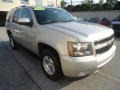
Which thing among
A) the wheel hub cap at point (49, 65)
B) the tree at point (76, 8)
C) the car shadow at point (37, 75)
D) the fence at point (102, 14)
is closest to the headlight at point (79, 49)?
the wheel hub cap at point (49, 65)

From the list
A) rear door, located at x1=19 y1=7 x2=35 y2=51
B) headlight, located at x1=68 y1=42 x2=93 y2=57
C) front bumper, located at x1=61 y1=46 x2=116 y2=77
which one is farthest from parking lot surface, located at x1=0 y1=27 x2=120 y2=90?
headlight, located at x1=68 y1=42 x2=93 y2=57

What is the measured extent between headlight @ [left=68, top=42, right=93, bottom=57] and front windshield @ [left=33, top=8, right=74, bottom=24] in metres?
1.51

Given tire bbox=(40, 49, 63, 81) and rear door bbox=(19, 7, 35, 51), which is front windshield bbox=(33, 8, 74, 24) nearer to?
rear door bbox=(19, 7, 35, 51)

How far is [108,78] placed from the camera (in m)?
4.60

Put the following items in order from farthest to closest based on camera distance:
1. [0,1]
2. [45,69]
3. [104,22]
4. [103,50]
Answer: [0,1] < [104,22] < [45,69] < [103,50]

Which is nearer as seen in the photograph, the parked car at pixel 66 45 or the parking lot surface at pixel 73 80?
the parked car at pixel 66 45

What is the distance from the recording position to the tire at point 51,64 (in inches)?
164

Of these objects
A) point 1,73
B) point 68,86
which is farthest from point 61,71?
point 1,73

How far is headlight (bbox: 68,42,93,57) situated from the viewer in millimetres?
3675

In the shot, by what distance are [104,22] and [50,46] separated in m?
12.0

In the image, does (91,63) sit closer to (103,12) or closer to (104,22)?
(104,22)

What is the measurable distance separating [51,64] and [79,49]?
1056 mm

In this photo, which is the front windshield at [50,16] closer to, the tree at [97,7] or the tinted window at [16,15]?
the tinted window at [16,15]

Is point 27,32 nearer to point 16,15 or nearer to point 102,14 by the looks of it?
point 16,15
